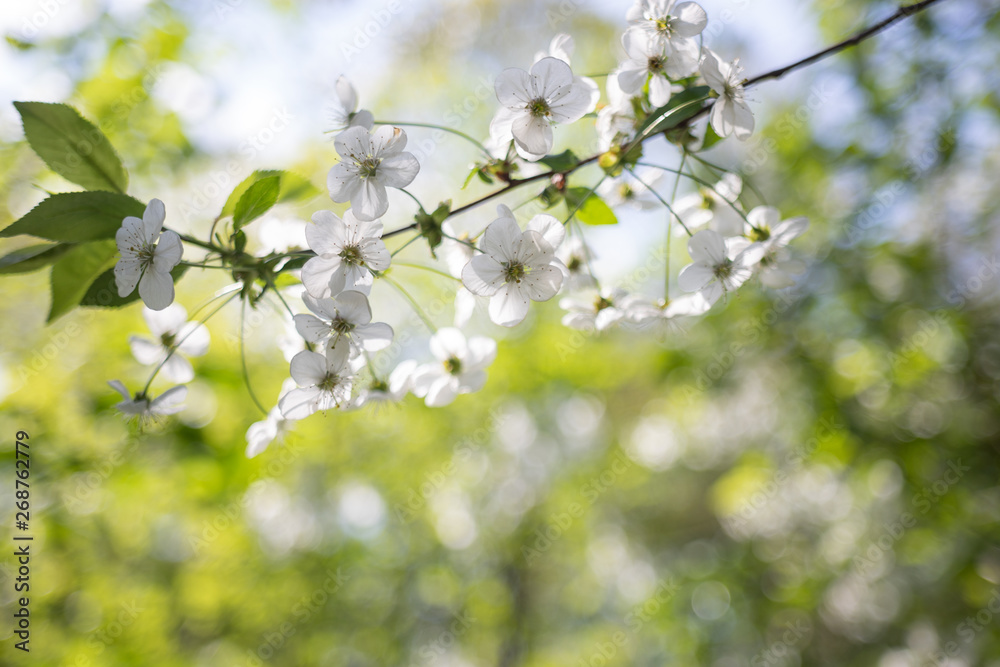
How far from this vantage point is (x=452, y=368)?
1.02 meters

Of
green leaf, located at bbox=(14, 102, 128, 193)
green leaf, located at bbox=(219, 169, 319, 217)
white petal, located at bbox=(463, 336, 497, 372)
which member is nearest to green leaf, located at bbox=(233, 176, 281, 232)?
green leaf, located at bbox=(219, 169, 319, 217)

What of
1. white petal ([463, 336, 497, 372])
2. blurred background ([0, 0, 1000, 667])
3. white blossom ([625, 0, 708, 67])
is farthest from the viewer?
blurred background ([0, 0, 1000, 667])

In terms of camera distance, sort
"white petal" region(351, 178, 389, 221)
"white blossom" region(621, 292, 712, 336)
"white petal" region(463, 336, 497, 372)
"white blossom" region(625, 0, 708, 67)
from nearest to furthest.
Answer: "white petal" region(351, 178, 389, 221), "white blossom" region(625, 0, 708, 67), "white blossom" region(621, 292, 712, 336), "white petal" region(463, 336, 497, 372)

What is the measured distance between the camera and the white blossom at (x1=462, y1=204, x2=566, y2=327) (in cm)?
73

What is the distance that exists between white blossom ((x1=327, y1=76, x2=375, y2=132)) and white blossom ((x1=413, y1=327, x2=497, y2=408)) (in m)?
0.40

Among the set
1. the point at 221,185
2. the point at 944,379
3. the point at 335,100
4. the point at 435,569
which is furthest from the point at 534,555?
the point at 335,100

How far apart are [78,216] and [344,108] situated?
1.51ft

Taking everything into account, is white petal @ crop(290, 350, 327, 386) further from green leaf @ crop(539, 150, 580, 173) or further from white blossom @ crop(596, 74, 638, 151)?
white blossom @ crop(596, 74, 638, 151)

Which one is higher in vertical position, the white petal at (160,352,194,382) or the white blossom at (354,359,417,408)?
the white petal at (160,352,194,382)

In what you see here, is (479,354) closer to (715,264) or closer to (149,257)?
(715,264)

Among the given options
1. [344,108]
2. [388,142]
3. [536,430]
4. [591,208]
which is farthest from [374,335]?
[536,430]

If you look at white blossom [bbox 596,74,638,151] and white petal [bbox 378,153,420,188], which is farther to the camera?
white blossom [bbox 596,74,638,151]

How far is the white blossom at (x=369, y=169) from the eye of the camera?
27.3 inches

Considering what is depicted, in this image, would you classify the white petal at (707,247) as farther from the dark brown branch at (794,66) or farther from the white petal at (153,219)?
the white petal at (153,219)
